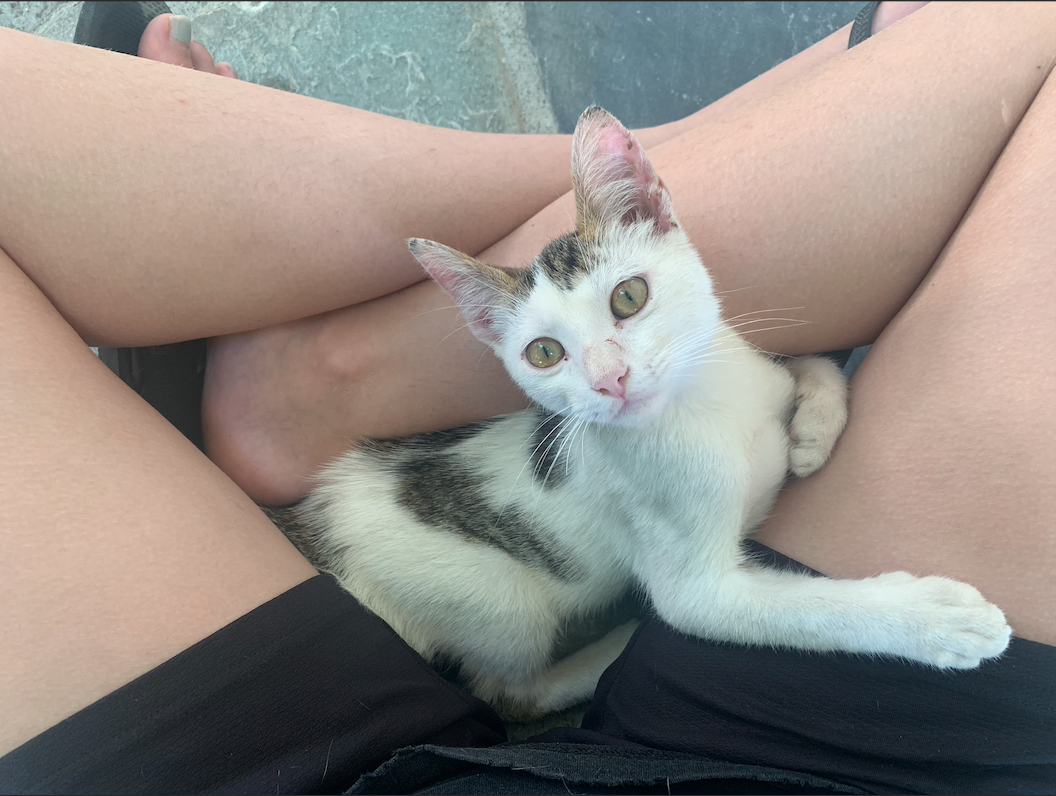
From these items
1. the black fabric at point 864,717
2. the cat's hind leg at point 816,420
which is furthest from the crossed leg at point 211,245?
the black fabric at point 864,717

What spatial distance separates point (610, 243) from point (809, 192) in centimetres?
32

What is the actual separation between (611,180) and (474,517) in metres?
0.60

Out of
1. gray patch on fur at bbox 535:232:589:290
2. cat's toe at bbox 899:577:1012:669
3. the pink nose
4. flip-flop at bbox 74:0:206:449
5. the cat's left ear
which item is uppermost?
flip-flop at bbox 74:0:206:449

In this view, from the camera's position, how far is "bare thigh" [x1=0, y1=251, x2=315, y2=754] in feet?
2.23

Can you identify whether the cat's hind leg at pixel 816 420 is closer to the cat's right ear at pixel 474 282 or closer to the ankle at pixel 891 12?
the cat's right ear at pixel 474 282

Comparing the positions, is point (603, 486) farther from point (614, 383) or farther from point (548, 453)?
point (614, 383)

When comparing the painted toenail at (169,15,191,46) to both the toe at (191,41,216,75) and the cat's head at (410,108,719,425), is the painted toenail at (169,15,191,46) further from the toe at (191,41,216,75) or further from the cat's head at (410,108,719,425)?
the cat's head at (410,108,719,425)

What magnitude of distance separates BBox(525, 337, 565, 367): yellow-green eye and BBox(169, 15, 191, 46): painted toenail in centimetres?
114

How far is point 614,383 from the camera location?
0.78 metres

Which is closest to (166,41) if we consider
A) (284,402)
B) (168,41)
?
(168,41)

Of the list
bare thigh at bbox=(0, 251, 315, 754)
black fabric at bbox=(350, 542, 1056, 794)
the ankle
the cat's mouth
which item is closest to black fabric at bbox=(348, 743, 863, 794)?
black fabric at bbox=(350, 542, 1056, 794)

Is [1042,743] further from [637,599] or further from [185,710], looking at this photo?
[185,710]

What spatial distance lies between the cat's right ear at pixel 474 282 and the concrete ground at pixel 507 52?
1.19m

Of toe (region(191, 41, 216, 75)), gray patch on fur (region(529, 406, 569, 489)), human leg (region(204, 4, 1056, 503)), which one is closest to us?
human leg (region(204, 4, 1056, 503))
